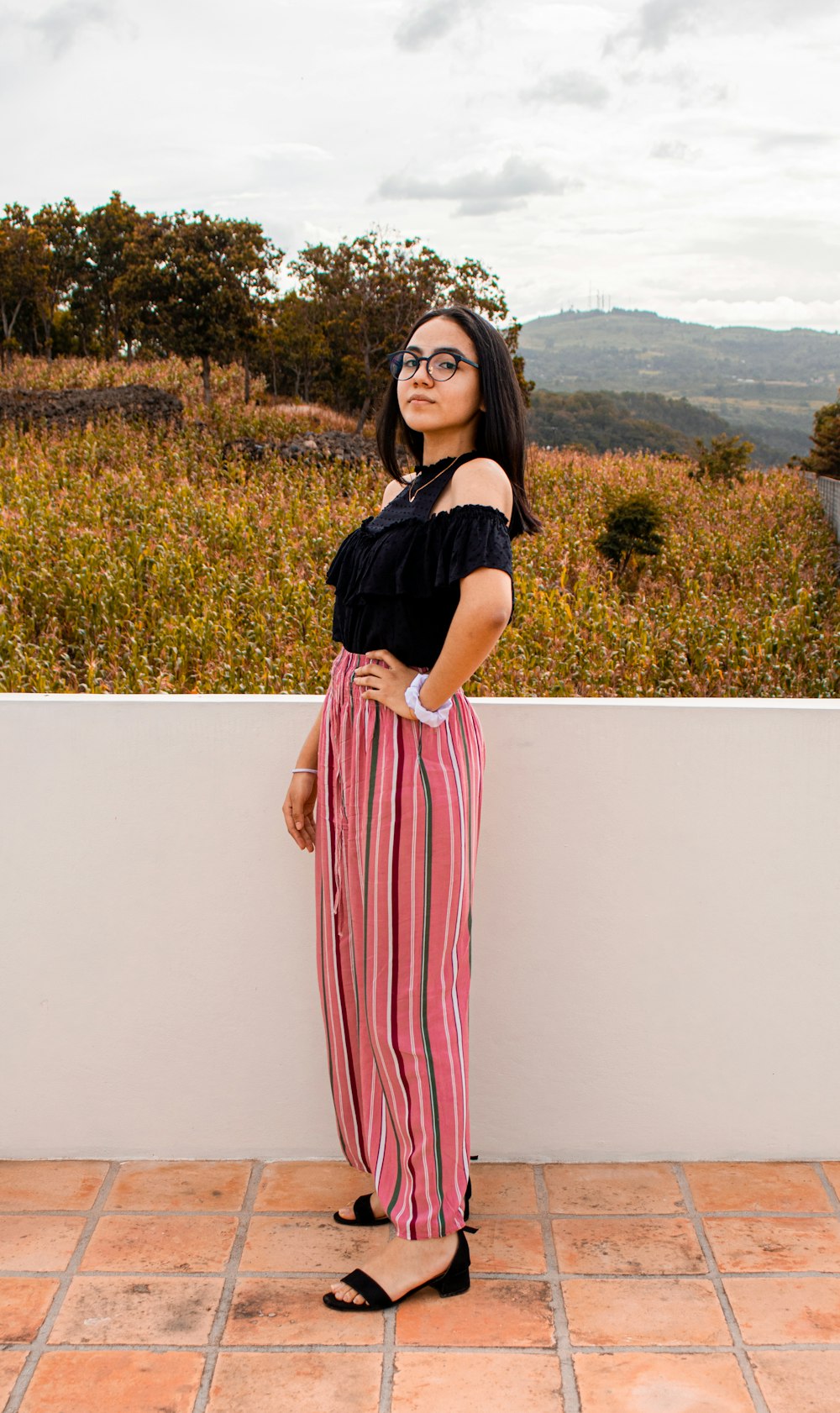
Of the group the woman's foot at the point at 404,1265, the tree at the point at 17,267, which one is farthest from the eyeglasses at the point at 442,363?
the tree at the point at 17,267

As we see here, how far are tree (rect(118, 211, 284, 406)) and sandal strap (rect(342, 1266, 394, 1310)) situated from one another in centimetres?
1251

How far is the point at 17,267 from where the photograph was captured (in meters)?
18.2

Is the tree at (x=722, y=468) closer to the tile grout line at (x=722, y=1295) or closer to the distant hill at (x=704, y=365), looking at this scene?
the tile grout line at (x=722, y=1295)

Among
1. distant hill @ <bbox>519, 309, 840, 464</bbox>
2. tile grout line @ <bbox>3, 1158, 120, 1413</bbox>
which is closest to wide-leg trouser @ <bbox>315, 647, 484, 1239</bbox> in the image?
tile grout line @ <bbox>3, 1158, 120, 1413</bbox>

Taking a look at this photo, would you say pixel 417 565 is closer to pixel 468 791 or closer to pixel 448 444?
pixel 448 444

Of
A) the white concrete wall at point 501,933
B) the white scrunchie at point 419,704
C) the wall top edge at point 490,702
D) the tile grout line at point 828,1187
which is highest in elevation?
the white scrunchie at point 419,704

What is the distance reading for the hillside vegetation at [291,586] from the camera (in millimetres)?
4230

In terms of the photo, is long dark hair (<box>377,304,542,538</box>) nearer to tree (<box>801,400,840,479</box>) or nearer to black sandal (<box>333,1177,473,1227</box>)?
black sandal (<box>333,1177,473,1227</box>)

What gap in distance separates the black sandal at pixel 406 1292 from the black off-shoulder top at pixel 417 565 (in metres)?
0.94

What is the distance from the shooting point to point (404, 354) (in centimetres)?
167

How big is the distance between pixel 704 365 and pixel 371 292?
67.3m

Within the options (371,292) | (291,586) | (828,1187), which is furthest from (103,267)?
(828,1187)

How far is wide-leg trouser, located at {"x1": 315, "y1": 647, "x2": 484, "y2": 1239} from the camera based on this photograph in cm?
166

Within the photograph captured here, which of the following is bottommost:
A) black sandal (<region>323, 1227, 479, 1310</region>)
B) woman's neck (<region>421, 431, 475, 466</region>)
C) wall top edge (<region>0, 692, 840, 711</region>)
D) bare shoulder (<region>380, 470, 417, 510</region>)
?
black sandal (<region>323, 1227, 479, 1310</region>)
